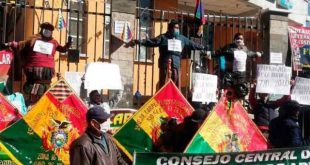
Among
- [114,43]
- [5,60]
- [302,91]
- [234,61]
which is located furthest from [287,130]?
[5,60]

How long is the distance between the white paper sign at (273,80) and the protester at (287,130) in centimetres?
215

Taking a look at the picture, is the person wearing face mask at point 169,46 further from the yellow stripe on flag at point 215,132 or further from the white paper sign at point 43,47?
the yellow stripe on flag at point 215,132

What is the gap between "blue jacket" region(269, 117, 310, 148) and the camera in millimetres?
9297

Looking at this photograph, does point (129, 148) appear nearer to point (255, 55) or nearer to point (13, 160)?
point (13, 160)

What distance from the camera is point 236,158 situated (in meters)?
8.35

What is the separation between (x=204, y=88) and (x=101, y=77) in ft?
5.43

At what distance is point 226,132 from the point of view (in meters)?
9.19

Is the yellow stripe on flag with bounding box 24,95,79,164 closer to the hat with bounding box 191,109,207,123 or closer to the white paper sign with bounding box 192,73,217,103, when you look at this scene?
the hat with bounding box 191,109,207,123

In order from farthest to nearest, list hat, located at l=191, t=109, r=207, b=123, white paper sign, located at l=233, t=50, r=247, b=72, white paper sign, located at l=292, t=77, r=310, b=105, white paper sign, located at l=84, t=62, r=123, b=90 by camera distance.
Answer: white paper sign, located at l=233, t=50, r=247, b=72, white paper sign, located at l=292, t=77, r=310, b=105, white paper sign, located at l=84, t=62, r=123, b=90, hat, located at l=191, t=109, r=207, b=123

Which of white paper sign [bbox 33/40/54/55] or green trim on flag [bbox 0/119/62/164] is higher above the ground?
white paper sign [bbox 33/40/54/55]

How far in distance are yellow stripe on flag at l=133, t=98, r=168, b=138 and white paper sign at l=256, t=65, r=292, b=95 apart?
9.07 feet

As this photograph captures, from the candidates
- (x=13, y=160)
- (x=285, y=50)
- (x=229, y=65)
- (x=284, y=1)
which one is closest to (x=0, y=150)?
(x=13, y=160)

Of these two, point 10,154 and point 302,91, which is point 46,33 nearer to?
point 10,154

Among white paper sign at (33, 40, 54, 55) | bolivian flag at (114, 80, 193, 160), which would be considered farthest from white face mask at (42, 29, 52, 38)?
bolivian flag at (114, 80, 193, 160)
